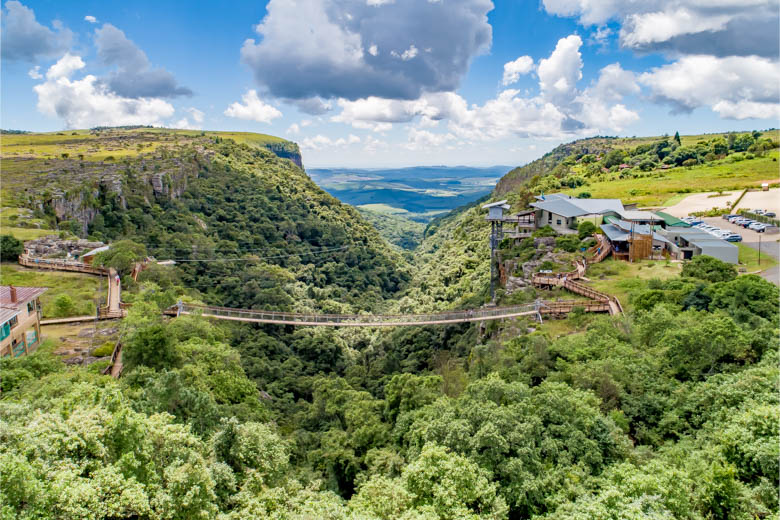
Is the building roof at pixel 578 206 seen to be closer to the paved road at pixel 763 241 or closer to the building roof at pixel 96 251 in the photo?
the paved road at pixel 763 241

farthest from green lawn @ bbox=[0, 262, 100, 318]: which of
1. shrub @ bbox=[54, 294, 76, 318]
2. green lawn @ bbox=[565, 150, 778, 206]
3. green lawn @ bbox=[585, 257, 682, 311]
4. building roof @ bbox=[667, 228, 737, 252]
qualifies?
green lawn @ bbox=[565, 150, 778, 206]

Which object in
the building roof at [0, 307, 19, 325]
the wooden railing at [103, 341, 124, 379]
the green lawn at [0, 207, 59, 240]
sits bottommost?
the wooden railing at [103, 341, 124, 379]

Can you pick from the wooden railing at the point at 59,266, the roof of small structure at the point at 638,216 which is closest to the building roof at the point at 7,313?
the wooden railing at the point at 59,266

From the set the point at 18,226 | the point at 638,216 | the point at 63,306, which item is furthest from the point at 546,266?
the point at 18,226

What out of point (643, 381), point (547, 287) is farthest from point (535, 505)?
point (547, 287)

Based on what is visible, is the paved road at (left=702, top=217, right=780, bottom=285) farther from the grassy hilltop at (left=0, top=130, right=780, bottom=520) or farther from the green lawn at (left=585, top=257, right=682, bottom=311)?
the green lawn at (left=585, top=257, right=682, bottom=311)
